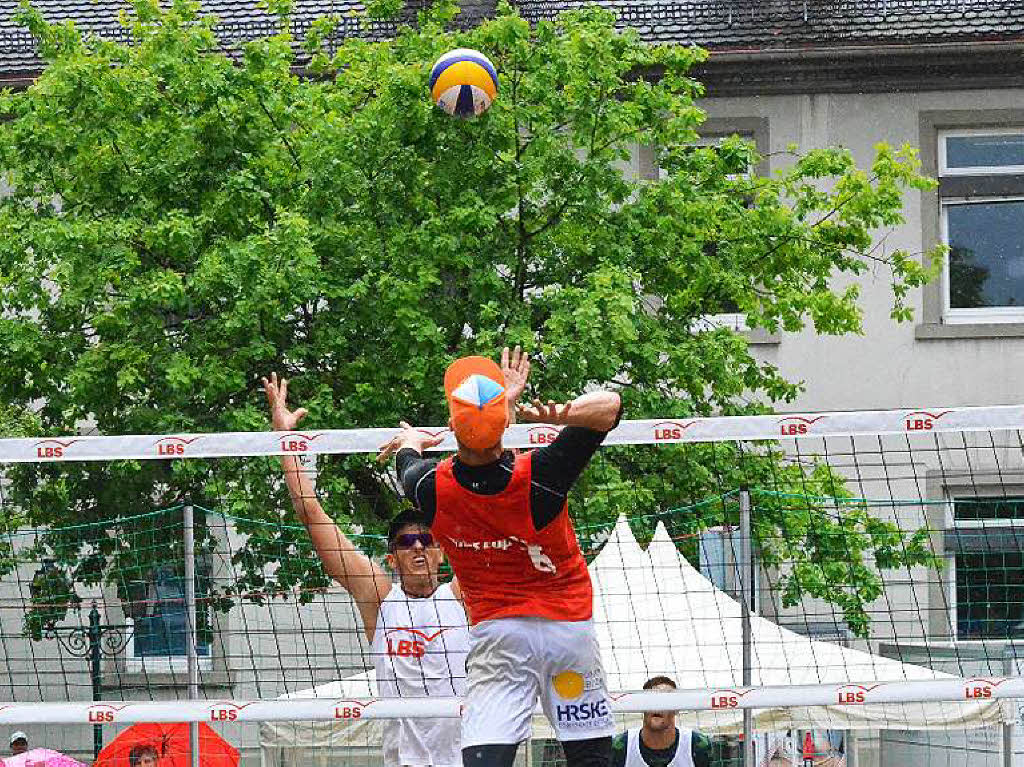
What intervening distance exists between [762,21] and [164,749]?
1308cm

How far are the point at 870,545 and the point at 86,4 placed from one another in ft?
41.9

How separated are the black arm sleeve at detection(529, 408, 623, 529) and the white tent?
610cm

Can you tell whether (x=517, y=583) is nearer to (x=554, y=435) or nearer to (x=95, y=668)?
(x=554, y=435)

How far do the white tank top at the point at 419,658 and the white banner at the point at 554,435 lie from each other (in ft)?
2.48

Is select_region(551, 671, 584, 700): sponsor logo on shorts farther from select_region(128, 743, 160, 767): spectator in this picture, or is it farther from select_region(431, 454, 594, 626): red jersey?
select_region(128, 743, 160, 767): spectator

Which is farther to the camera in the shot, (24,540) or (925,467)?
(925,467)

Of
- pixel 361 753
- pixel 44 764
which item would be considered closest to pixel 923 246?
pixel 361 753

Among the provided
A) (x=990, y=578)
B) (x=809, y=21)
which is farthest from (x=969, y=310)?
(x=990, y=578)

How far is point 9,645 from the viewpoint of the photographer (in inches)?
675

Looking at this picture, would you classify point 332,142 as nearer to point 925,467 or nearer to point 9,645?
point 9,645

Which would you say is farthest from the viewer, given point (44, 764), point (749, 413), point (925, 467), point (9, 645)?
point (925, 467)

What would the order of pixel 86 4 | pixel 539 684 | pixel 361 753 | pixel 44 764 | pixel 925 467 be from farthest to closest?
pixel 86 4 → pixel 925 467 → pixel 361 753 → pixel 44 764 → pixel 539 684

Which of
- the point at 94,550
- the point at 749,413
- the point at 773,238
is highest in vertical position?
the point at 773,238

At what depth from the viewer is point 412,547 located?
28.2 feet
